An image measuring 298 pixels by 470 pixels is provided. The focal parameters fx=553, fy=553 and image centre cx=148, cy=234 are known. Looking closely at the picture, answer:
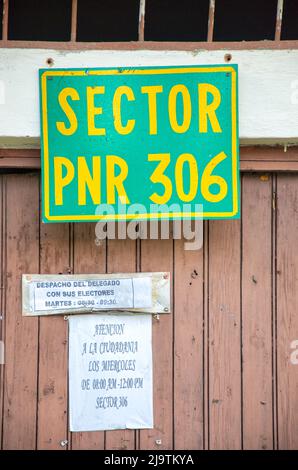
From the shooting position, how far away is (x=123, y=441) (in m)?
2.33

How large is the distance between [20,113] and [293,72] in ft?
3.65

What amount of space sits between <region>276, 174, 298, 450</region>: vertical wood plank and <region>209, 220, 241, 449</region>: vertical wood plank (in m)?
0.17

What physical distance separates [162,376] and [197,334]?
0.76 feet

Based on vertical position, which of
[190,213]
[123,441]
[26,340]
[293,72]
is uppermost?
[293,72]

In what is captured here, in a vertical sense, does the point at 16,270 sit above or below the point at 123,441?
above

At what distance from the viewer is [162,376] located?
Answer: 2.34 metres

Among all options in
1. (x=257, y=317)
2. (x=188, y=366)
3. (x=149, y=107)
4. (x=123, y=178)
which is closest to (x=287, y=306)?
(x=257, y=317)

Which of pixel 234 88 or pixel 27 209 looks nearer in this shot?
pixel 234 88

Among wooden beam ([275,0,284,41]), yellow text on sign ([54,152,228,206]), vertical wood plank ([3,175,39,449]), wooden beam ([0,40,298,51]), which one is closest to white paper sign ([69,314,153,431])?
vertical wood plank ([3,175,39,449])

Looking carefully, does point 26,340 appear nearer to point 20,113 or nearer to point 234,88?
point 20,113

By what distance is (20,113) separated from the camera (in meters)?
2.23

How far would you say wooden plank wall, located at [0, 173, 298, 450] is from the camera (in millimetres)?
2326

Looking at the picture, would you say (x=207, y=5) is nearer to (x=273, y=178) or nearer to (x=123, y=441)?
(x=273, y=178)

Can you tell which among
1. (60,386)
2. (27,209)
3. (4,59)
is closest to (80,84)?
(4,59)
